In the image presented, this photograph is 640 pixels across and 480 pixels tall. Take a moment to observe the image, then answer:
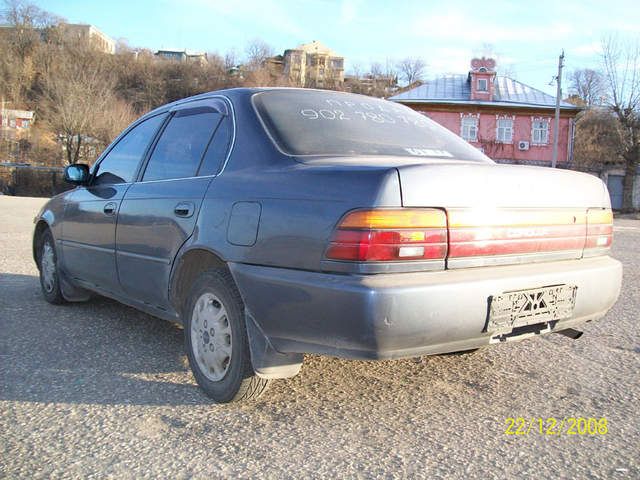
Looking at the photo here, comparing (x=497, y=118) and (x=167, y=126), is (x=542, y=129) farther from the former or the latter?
(x=167, y=126)

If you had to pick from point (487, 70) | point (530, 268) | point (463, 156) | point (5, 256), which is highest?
point (487, 70)

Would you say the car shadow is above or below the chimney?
below

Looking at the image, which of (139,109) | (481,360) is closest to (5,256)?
(481,360)

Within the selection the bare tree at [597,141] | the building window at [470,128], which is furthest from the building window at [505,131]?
the bare tree at [597,141]

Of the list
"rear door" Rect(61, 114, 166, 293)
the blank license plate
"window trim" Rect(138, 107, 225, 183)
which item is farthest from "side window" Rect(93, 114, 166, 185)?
the blank license plate

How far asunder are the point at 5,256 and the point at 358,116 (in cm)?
629

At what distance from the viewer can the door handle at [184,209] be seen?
2.87 meters

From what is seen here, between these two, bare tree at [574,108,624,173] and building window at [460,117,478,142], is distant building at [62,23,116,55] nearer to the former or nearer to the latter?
building window at [460,117,478,142]

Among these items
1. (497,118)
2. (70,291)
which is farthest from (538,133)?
(70,291)

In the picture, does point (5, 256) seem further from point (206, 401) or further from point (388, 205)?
point (388, 205)

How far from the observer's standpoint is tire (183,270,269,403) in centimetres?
255

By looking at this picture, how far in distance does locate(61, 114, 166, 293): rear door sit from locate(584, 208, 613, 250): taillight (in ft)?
8.72

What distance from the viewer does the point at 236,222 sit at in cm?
256

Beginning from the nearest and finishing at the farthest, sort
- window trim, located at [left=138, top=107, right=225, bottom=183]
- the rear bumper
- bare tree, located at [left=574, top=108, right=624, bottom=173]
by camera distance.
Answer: the rear bumper
window trim, located at [left=138, top=107, right=225, bottom=183]
bare tree, located at [left=574, top=108, right=624, bottom=173]
